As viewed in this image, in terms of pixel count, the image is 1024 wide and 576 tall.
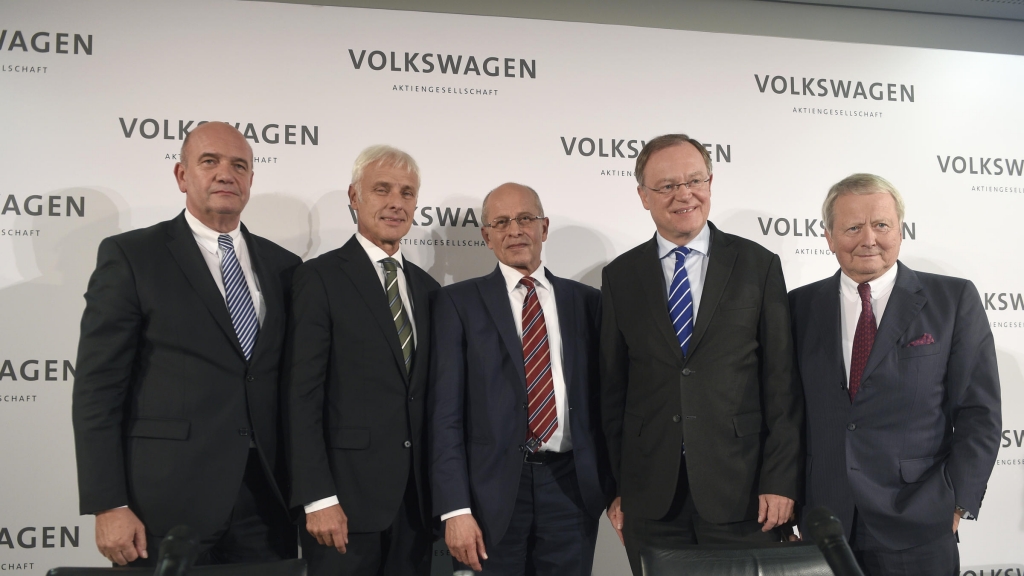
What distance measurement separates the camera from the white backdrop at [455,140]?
3.08 meters

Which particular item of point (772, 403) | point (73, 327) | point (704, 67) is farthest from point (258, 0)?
point (772, 403)

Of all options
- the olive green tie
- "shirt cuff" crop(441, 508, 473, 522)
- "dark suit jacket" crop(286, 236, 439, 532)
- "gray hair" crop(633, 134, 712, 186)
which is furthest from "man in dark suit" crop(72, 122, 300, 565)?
"gray hair" crop(633, 134, 712, 186)

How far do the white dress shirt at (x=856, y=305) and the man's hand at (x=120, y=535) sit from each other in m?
2.34

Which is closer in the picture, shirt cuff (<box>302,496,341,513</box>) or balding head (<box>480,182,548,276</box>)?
shirt cuff (<box>302,496,341,513</box>)

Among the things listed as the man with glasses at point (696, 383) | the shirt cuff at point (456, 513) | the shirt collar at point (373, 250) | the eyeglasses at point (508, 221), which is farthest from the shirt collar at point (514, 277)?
the shirt cuff at point (456, 513)

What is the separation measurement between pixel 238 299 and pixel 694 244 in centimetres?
158

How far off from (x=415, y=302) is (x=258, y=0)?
1799 millimetres

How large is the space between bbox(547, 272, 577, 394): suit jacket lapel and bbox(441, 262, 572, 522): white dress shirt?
15 mm

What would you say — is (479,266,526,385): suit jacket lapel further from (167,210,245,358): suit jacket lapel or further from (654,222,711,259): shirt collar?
(167,210,245,358): suit jacket lapel

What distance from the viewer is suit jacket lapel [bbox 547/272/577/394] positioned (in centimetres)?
256

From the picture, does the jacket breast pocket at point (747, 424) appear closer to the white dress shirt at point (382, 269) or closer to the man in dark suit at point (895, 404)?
the man in dark suit at point (895, 404)

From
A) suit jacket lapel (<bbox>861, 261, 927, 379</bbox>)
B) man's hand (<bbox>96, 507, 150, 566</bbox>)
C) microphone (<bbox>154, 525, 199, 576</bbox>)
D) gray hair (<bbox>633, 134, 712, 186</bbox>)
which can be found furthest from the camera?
gray hair (<bbox>633, 134, 712, 186</bbox>)

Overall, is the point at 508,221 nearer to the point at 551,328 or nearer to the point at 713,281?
the point at 551,328

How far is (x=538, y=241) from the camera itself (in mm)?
2717
